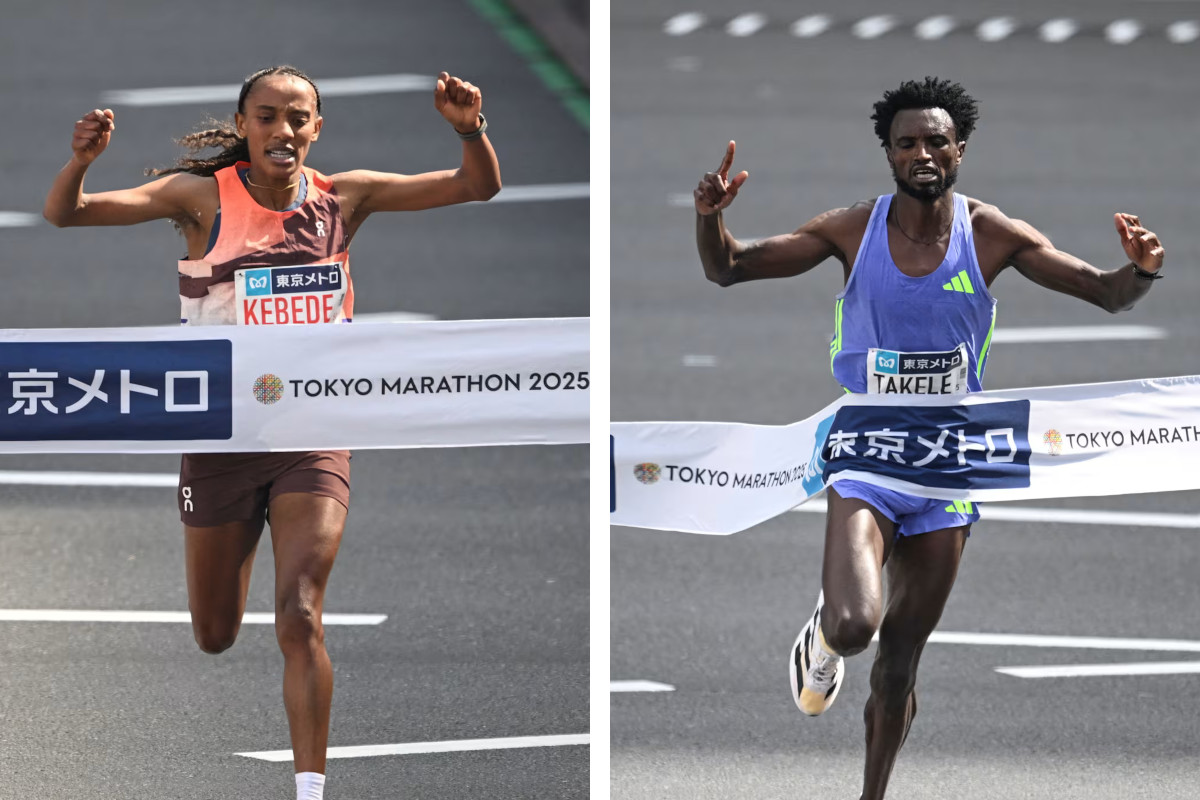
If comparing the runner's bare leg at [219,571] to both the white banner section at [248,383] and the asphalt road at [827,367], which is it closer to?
the white banner section at [248,383]

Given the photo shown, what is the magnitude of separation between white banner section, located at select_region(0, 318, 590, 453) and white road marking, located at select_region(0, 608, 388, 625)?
3.21m

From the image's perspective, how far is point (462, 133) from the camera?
7.27 m

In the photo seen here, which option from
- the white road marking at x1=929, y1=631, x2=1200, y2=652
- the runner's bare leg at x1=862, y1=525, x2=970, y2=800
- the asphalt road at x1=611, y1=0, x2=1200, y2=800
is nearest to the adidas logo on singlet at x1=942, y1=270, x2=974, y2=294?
the runner's bare leg at x1=862, y1=525, x2=970, y2=800

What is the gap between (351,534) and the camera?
39.0 ft

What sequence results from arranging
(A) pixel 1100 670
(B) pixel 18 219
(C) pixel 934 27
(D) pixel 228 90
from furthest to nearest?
(C) pixel 934 27 → (D) pixel 228 90 → (B) pixel 18 219 → (A) pixel 1100 670

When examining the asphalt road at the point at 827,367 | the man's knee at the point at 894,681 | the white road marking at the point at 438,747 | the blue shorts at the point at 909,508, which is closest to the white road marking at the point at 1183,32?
the asphalt road at the point at 827,367

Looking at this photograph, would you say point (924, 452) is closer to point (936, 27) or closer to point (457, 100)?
point (457, 100)

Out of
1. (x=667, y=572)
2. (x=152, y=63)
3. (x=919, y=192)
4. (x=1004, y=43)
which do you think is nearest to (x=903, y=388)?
(x=919, y=192)

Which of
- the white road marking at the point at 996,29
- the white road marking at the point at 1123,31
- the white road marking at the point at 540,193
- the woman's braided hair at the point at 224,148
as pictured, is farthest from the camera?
the white road marking at the point at 1123,31

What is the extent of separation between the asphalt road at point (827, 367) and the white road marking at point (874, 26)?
0.69 ft

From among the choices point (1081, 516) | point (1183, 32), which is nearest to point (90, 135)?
point (1081, 516)

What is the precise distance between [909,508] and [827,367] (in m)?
8.07

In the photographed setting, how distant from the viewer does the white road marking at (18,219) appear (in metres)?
17.5

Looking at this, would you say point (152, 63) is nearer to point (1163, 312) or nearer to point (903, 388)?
point (1163, 312)
